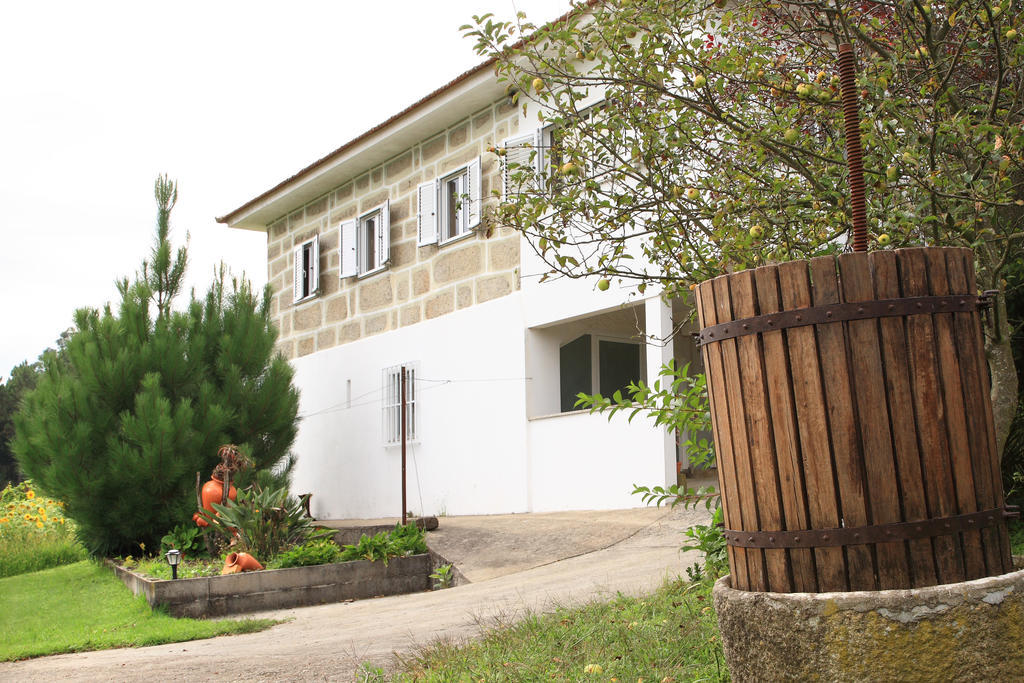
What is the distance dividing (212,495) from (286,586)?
2592 millimetres

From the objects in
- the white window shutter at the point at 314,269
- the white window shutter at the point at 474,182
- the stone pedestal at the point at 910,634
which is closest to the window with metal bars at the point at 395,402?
the white window shutter at the point at 474,182

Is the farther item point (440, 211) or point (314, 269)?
point (314, 269)

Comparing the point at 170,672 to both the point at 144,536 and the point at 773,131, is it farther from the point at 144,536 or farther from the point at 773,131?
the point at 144,536

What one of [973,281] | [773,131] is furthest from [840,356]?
[773,131]

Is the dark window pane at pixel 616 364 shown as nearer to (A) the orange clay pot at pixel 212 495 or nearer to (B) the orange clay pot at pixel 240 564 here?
(A) the orange clay pot at pixel 212 495

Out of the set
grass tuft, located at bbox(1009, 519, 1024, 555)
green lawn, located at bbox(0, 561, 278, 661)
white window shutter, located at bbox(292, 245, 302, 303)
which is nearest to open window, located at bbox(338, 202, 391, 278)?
white window shutter, located at bbox(292, 245, 302, 303)

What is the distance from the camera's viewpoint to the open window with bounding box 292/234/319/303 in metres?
17.3

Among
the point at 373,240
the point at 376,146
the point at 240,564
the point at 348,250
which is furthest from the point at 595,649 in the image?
the point at 348,250

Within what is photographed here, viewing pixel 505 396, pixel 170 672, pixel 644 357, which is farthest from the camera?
pixel 644 357

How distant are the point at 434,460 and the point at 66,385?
15.7ft

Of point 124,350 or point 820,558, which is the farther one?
point 124,350

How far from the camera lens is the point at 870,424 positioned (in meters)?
2.86

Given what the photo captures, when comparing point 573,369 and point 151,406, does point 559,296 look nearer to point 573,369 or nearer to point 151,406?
point 573,369

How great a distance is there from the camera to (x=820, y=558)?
2910 mm
